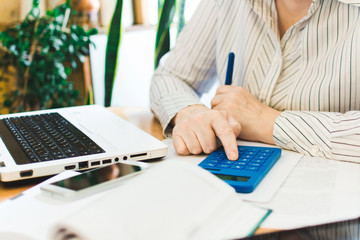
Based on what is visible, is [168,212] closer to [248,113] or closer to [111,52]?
[248,113]

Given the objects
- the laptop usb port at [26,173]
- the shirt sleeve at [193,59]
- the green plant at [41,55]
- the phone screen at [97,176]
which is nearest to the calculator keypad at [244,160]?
the phone screen at [97,176]

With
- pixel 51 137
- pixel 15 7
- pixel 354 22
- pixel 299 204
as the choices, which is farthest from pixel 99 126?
pixel 15 7

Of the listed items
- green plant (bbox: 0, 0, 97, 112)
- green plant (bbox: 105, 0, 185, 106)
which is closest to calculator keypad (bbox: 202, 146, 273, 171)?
green plant (bbox: 105, 0, 185, 106)

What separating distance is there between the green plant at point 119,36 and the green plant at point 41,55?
2.12 ft

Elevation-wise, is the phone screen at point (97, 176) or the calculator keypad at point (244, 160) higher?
the phone screen at point (97, 176)

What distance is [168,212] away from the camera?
1.22 ft

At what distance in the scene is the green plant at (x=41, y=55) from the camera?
1972 millimetres

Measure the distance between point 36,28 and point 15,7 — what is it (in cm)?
34

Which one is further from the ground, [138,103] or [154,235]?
[154,235]

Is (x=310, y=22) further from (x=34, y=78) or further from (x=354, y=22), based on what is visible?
(x=34, y=78)

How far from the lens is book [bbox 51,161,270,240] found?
35 cm

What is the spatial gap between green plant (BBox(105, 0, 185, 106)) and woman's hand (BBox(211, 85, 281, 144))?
0.59 metres

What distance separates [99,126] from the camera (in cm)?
80

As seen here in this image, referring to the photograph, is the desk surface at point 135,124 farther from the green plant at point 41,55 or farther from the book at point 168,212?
the green plant at point 41,55
